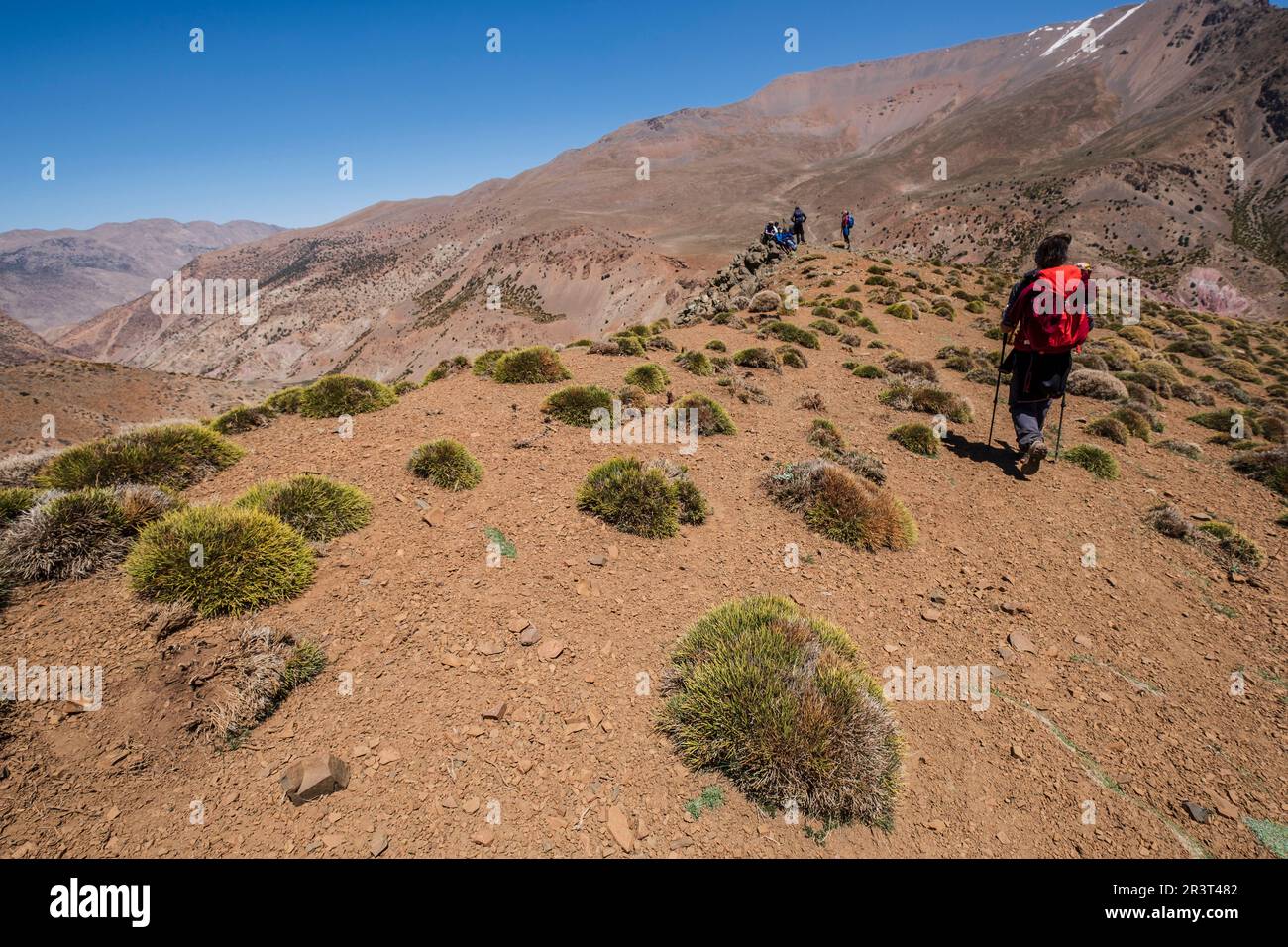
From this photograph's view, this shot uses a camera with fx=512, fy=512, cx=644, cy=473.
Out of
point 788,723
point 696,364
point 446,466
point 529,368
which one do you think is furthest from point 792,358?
point 788,723

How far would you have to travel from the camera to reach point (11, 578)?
4461mm

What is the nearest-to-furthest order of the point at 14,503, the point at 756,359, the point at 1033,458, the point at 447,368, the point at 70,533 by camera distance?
1. the point at 70,533
2. the point at 14,503
3. the point at 1033,458
4. the point at 447,368
5. the point at 756,359

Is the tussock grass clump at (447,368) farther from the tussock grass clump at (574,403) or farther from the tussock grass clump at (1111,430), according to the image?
the tussock grass clump at (1111,430)

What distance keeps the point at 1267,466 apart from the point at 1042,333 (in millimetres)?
6385

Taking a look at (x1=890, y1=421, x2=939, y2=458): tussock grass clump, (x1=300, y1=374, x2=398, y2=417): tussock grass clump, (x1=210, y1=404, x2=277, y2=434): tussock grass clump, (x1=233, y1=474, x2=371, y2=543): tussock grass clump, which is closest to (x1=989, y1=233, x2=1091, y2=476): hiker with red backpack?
(x1=890, y1=421, x2=939, y2=458): tussock grass clump

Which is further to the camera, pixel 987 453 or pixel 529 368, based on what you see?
pixel 529 368

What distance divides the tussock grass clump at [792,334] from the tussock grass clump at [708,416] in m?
8.24

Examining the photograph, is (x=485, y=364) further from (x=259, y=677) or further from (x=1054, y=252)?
(x=1054, y=252)

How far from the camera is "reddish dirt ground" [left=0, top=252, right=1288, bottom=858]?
10.9ft

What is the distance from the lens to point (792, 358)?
15180mm

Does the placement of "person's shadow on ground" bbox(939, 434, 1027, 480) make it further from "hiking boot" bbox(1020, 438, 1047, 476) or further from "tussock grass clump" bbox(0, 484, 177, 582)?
"tussock grass clump" bbox(0, 484, 177, 582)

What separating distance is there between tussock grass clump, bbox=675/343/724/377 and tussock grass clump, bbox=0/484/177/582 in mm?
10666

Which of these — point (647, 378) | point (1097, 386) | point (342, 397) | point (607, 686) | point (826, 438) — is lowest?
point (607, 686)
